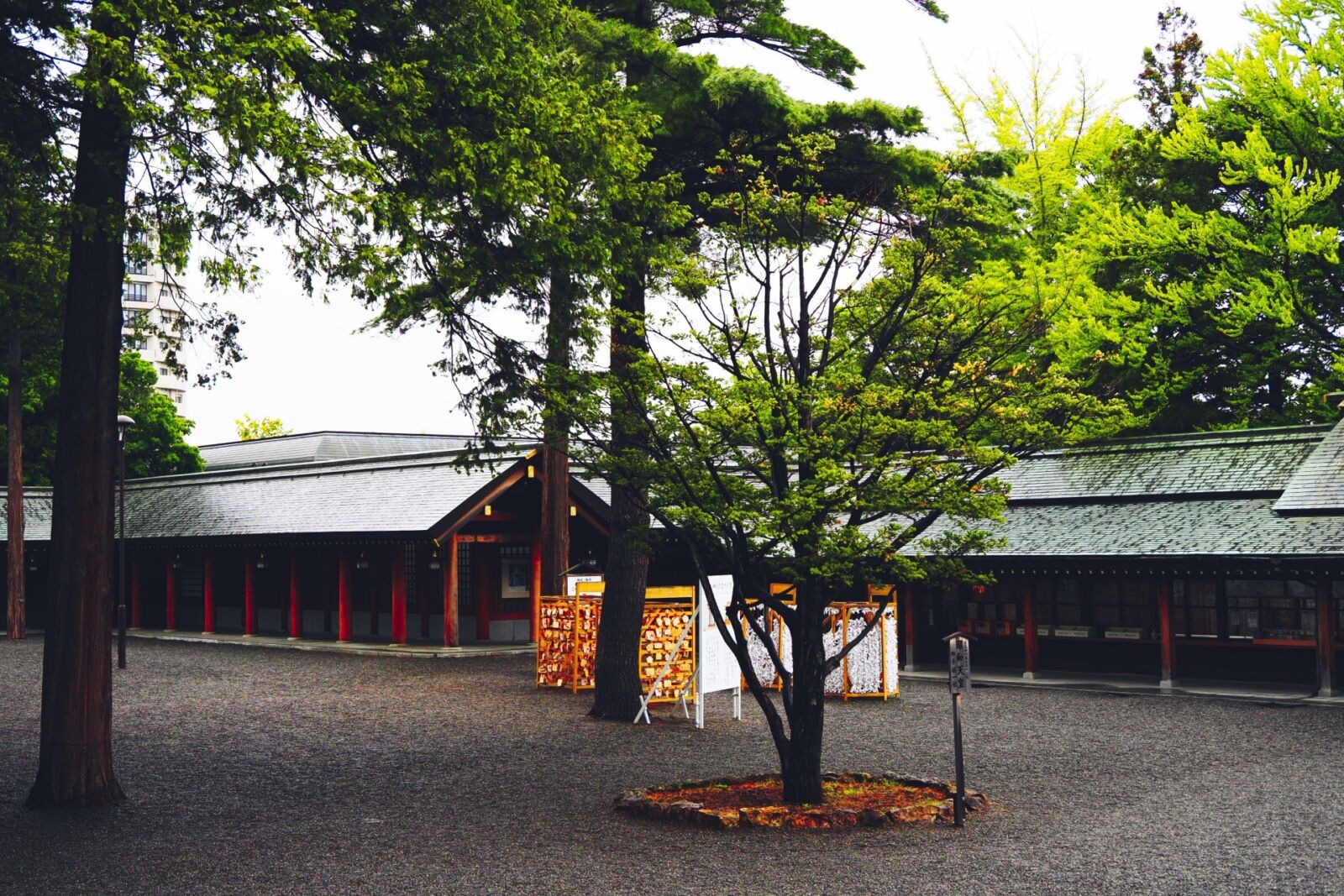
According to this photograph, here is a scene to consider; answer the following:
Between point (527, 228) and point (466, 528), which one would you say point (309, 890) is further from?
point (466, 528)

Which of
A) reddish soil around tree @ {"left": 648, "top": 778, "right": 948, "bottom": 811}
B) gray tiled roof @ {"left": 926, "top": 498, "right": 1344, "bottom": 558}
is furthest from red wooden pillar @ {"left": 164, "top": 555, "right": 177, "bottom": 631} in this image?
reddish soil around tree @ {"left": 648, "top": 778, "right": 948, "bottom": 811}

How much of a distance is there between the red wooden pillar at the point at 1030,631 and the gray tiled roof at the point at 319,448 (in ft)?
95.3

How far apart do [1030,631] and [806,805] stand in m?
12.4

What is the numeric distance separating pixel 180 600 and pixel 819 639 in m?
30.6

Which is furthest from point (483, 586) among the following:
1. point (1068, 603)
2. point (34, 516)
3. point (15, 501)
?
point (34, 516)

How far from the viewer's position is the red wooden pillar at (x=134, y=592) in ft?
123

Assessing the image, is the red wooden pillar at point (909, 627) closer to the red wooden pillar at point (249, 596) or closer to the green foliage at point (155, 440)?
the red wooden pillar at point (249, 596)

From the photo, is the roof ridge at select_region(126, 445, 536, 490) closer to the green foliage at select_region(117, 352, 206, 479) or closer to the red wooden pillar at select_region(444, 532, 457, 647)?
the red wooden pillar at select_region(444, 532, 457, 647)

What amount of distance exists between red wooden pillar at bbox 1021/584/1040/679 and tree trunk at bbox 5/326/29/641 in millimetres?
24611

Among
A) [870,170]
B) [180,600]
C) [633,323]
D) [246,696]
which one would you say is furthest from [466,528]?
[633,323]

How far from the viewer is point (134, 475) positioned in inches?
1922

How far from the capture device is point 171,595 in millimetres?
36500

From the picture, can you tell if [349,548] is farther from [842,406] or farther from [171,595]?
[842,406]

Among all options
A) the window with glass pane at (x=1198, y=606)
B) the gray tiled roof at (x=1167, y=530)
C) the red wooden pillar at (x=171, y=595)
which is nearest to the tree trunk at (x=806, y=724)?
the gray tiled roof at (x=1167, y=530)
